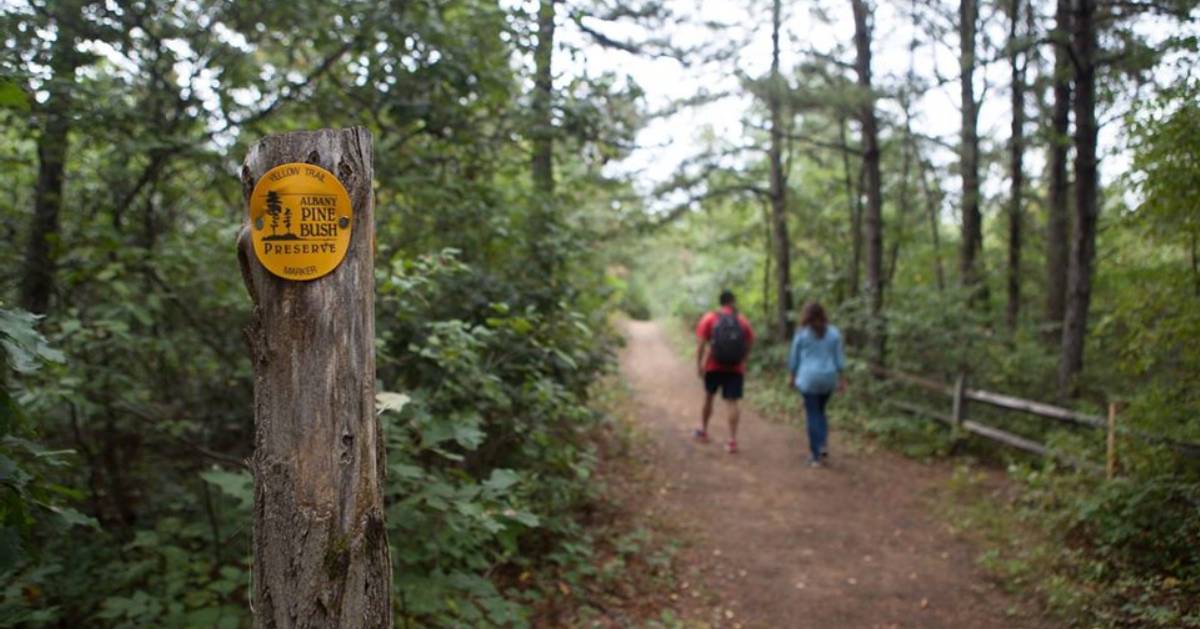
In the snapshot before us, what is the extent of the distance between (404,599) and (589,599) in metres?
1.73

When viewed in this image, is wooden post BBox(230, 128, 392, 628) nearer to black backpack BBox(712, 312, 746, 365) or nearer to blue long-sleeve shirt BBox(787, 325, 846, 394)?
blue long-sleeve shirt BBox(787, 325, 846, 394)

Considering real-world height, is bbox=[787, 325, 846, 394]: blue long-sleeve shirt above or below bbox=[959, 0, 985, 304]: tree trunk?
below

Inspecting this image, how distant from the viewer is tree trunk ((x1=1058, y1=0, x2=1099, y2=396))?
7297 millimetres

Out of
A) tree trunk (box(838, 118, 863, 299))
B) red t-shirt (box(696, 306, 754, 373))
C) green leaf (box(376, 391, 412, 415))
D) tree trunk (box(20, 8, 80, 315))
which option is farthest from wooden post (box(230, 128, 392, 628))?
tree trunk (box(838, 118, 863, 299))

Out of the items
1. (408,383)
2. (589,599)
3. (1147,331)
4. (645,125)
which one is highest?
(645,125)

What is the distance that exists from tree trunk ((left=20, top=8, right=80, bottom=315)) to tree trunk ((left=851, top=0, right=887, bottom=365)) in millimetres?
9830

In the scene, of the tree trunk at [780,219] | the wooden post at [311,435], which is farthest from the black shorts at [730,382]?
the wooden post at [311,435]

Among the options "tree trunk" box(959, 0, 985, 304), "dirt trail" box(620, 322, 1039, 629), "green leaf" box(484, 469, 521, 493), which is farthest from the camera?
"tree trunk" box(959, 0, 985, 304)

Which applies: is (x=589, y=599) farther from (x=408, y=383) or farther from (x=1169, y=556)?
(x=1169, y=556)

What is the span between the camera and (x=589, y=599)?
4.93m

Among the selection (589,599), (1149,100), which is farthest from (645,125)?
(589,599)

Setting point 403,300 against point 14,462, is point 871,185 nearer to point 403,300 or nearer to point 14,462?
point 403,300

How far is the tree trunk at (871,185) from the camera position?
1121cm

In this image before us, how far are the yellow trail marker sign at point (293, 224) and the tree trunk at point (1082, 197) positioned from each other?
784 centimetres
